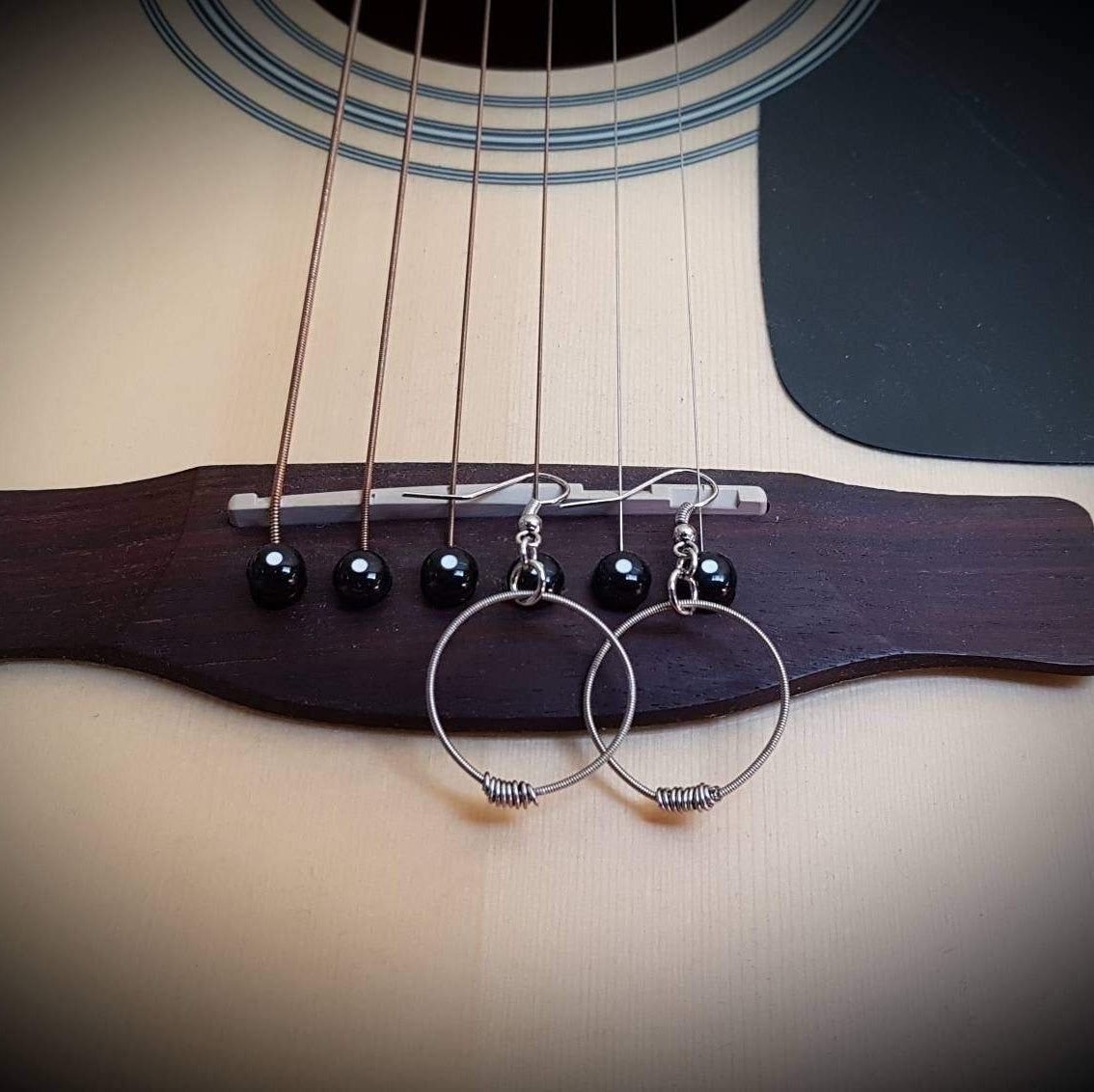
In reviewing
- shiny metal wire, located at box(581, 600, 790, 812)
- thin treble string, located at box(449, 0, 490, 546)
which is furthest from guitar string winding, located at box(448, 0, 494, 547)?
shiny metal wire, located at box(581, 600, 790, 812)

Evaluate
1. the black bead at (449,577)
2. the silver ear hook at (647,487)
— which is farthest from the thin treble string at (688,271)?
the black bead at (449,577)

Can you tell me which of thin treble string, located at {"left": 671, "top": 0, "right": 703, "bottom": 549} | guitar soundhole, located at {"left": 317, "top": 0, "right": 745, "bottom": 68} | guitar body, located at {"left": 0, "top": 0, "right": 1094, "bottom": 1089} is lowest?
guitar body, located at {"left": 0, "top": 0, "right": 1094, "bottom": 1089}

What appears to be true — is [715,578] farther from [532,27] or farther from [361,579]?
[532,27]

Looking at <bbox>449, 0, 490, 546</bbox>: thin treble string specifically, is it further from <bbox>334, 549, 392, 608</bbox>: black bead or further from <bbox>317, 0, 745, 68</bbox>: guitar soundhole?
<bbox>317, 0, 745, 68</bbox>: guitar soundhole

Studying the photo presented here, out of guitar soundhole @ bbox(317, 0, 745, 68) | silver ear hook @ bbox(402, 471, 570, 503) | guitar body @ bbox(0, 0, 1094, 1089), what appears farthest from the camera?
guitar soundhole @ bbox(317, 0, 745, 68)

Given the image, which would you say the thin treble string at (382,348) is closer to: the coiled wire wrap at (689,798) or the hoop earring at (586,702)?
the hoop earring at (586,702)

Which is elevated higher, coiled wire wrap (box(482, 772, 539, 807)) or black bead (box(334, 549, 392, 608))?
black bead (box(334, 549, 392, 608))

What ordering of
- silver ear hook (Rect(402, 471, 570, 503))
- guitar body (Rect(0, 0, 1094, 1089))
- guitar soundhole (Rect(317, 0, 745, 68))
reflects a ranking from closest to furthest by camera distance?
guitar body (Rect(0, 0, 1094, 1089)) → silver ear hook (Rect(402, 471, 570, 503)) → guitar soundhole (Rect(317, 0, 745, 68))
